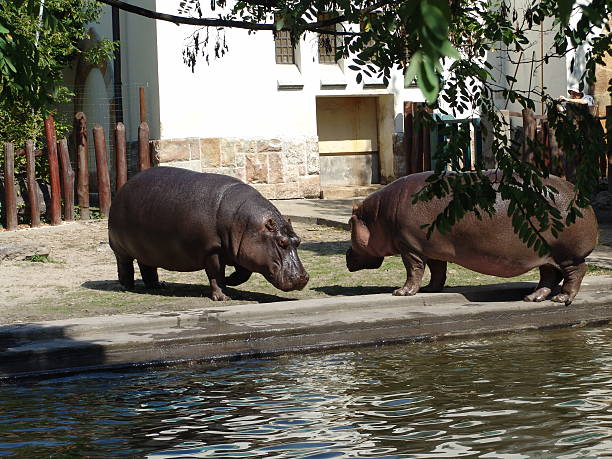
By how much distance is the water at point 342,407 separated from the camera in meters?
5.24

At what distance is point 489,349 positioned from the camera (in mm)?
7688

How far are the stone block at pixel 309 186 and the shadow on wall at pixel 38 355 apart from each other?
13280mm

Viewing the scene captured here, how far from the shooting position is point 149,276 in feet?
33.9

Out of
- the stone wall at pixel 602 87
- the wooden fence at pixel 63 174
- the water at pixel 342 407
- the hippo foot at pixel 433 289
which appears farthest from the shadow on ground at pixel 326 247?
the stone wall at pixel 602 87

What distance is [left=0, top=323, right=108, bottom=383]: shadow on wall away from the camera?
7176 mm

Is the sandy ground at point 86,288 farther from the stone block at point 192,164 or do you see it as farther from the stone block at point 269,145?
the stone block at point 269,145

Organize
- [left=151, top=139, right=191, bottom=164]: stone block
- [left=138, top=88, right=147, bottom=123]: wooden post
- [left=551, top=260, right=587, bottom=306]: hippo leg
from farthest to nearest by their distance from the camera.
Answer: [left=151, top=139, right=191, bottom=164]: stone block, [left=138, top=88, right=147, bottom=123]: wooden post, [left=551, top=260, right=587, bottom=306]: hippo leg

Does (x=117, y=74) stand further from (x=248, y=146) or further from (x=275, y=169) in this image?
(x=275, y=169)

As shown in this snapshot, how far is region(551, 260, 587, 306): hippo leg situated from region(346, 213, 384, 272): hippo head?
5.46 feet

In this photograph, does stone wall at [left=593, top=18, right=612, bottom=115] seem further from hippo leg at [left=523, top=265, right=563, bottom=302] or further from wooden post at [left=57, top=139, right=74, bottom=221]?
hippo leg at [left=523, top=265, right=563, bottom=302]

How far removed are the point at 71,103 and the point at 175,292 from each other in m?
13.2

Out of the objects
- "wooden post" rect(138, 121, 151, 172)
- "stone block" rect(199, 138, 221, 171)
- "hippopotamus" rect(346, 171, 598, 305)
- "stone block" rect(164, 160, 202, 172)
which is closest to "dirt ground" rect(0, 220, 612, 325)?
"hippopotamus" rect(346, 171, 598, 305)

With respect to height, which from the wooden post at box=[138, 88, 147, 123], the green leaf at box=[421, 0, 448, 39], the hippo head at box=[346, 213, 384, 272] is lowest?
the hippo head at box=[346, 213, 384, 272]

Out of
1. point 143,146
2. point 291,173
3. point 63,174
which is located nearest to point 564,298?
point 63,174
